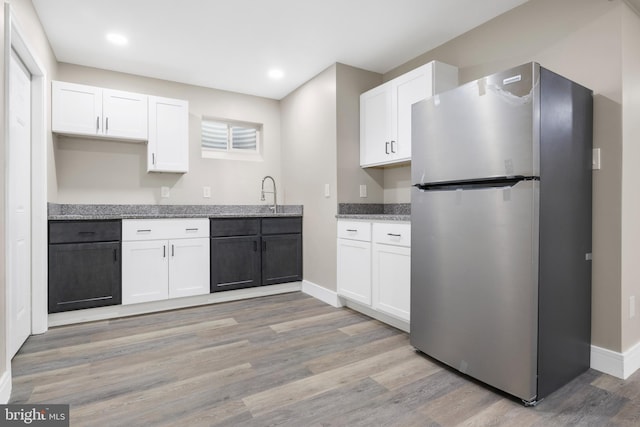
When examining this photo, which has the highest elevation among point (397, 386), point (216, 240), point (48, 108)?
point (48, 108)

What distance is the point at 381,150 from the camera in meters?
3.27

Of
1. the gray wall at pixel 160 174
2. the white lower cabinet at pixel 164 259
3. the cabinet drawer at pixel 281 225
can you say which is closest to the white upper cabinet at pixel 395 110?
the cabinet drawer at pixel 281 225

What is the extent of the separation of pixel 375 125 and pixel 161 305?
2.71 metres

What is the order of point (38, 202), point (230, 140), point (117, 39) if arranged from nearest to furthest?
1. point (38, 202)
2. point (117, 39)
3. point (230, 140)

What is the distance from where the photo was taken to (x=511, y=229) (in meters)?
1.72

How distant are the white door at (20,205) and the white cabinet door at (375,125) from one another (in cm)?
273

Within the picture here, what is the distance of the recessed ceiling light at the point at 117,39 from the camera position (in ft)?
9.44

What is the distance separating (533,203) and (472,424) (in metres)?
1.07

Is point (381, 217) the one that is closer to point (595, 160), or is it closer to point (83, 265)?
point (595, 160)

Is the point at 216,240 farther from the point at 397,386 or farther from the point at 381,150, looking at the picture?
the point at 397,386

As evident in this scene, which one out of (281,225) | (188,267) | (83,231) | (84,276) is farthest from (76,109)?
(281,225)

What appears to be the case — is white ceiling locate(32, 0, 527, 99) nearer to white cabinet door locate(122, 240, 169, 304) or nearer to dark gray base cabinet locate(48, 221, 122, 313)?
dark gray base cabinet locate(48, 221, 122, 313)

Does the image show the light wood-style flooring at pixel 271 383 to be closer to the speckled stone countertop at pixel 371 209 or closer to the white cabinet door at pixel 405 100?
the speckled stone countertop at pixel 371 209

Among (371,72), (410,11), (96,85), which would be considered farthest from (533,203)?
(96,85)
